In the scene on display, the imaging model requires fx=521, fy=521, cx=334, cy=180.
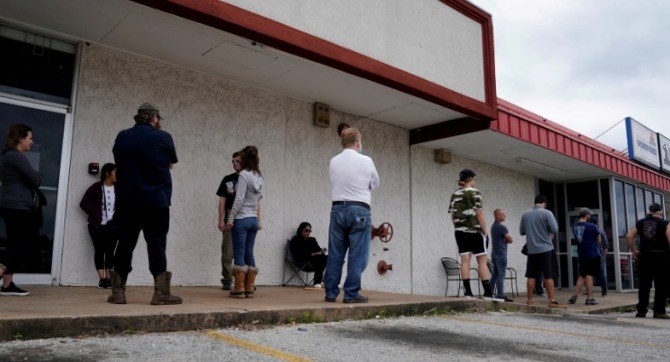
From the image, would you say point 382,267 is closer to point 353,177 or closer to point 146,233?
point 353,177

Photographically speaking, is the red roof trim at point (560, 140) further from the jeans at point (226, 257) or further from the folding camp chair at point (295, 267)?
the jeans at point (226, 257)

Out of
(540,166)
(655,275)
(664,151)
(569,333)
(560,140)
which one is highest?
(664,151)

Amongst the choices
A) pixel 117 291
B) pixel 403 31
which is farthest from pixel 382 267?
pixel 117 291

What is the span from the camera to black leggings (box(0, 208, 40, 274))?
4832 mm

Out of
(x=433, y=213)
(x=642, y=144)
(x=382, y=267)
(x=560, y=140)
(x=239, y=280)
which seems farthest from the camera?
(x=642, y=144)

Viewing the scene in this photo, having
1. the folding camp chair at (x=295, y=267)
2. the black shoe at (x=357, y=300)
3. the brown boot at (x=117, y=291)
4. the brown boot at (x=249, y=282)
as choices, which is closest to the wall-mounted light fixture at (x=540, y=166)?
the folding camp chair at (x=295, y=267)

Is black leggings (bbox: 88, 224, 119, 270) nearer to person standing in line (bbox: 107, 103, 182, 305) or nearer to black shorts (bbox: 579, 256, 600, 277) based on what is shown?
person standing in line (bbox: 107, 103, 182, 305)

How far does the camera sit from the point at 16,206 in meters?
4.89

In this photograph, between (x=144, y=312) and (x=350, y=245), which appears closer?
(x=144, y=312)

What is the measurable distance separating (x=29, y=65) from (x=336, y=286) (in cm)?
459

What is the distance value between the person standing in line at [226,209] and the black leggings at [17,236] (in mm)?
2167

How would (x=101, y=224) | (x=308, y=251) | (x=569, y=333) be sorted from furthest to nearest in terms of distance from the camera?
(x=308, y=251), (x=101, y=224), (x=569, y=333)

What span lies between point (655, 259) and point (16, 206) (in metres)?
7.93

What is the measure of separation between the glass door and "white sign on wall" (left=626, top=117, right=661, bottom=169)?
15.1 meters
